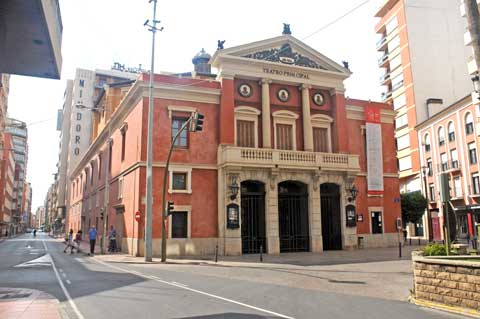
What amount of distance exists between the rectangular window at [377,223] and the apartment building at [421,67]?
927 inches

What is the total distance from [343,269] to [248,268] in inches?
168

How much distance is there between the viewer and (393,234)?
108 feet

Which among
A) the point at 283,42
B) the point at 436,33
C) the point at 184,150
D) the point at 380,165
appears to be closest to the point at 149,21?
the point at 184,150

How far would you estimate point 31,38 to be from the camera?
405 centimetres

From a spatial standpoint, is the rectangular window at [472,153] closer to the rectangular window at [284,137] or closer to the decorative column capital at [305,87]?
the decorative column capital at [305,87]

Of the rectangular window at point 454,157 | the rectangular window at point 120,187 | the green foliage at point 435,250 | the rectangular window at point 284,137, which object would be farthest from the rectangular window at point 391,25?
the green foliage at point 435,250

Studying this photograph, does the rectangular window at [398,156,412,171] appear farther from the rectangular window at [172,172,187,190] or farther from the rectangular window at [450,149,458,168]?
the rectangular window at [172,172,187,190]

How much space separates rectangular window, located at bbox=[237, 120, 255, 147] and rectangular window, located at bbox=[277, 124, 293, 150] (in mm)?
2148

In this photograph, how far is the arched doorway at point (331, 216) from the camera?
30.0 meters

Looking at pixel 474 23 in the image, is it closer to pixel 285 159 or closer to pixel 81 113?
pixel 285 159

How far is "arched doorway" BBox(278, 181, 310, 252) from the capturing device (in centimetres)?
2864

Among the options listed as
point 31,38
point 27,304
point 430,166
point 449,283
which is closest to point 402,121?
point 430,166

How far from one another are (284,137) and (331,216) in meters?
6.94

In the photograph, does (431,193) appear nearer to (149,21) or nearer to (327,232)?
(327,232)
